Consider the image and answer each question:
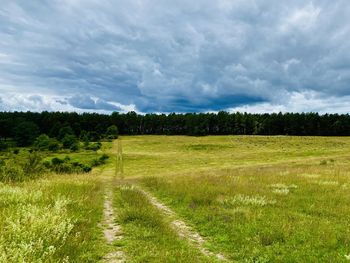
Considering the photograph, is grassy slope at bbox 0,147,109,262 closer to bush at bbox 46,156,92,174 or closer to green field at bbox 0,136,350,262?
green field at bbox 0,136,350,262

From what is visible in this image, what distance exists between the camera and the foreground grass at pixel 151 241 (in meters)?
8.16

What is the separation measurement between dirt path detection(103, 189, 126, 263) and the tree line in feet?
392

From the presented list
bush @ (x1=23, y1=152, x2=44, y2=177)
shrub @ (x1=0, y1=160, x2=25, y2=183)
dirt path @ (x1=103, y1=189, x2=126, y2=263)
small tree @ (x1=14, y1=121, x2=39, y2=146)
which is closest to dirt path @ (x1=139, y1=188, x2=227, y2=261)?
dirt path @ (x1=103, y1=189, x2=126, y2=263)

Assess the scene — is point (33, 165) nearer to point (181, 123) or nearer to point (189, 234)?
point (189, 234)

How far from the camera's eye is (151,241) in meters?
9.40

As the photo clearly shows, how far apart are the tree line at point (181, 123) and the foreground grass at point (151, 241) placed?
12179 cm

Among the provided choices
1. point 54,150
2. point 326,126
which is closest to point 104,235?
point 54,150

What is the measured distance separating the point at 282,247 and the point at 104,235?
18.1ft

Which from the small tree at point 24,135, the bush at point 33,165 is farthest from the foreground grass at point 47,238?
the small tree at point 24,135

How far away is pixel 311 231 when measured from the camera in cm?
1017

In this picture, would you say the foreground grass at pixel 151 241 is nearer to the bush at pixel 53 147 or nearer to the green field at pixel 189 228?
the green field at pixel 189 228

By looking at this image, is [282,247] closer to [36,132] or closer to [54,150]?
[54,150]

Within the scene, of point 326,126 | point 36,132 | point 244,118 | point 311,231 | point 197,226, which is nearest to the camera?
point 311,231

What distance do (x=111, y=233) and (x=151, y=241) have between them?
1.87 meters
